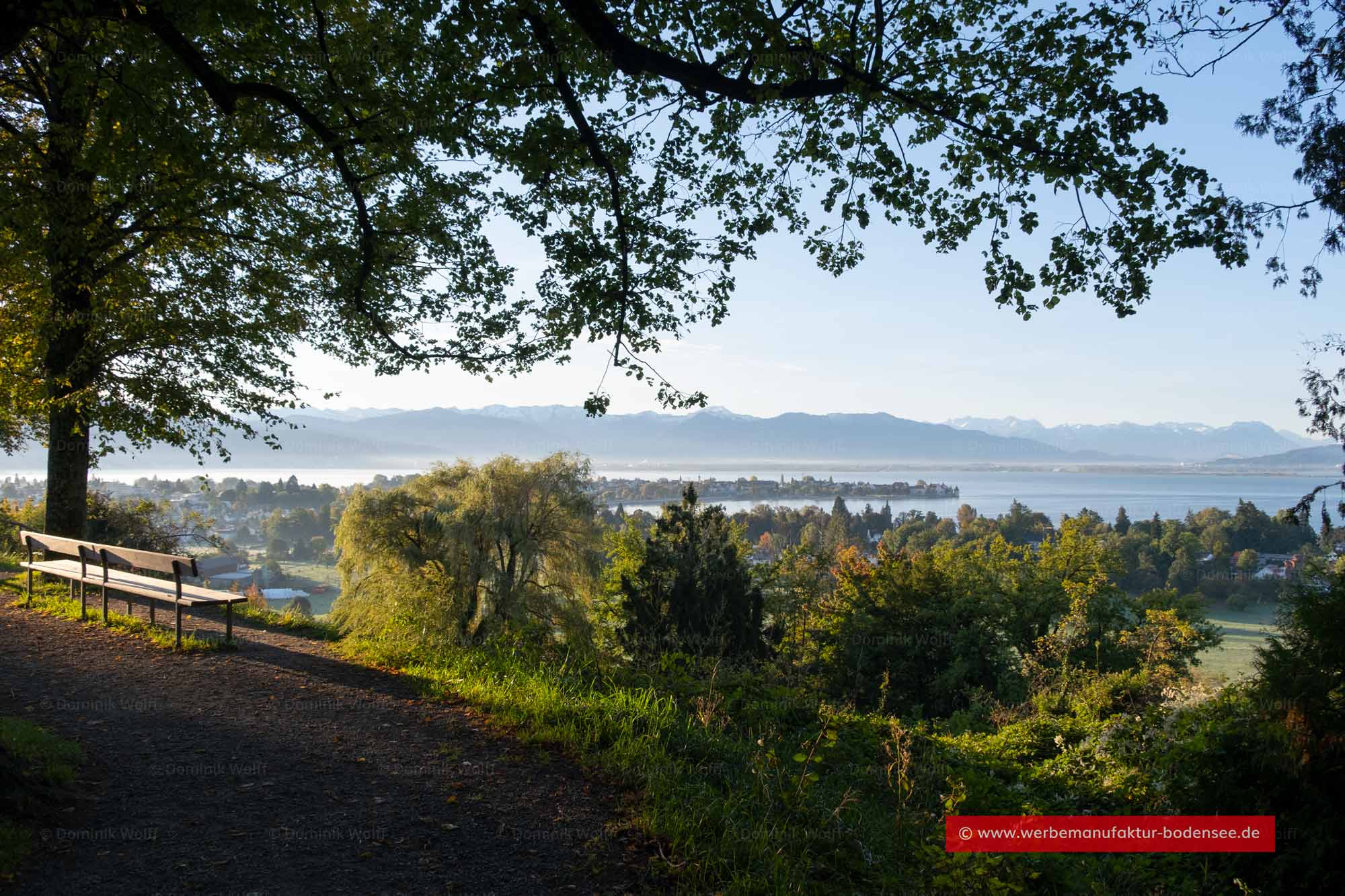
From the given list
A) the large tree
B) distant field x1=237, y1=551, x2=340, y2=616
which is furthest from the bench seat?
distant field x1=237, y1=551, x2=340, y2=616

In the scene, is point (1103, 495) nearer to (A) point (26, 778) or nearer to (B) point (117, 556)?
(B) point (117, 556)

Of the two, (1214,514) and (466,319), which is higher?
(466,319)

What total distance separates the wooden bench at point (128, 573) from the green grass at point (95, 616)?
0.30 feet

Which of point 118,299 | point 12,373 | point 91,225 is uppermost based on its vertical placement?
point 91,225

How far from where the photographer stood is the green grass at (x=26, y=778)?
10.9ft

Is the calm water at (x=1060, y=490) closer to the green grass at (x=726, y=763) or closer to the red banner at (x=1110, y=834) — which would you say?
the green grass at (x=726, y=763)

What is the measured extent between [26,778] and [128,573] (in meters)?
6.43

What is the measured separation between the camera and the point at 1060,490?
153 m

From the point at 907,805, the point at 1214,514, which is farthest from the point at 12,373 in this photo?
the point at 1214,514

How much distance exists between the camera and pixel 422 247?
29.6ft

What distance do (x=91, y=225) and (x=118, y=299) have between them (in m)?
1.40

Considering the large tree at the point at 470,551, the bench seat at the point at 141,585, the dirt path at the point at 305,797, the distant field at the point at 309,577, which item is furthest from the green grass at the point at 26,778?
the distant field at the point at 309,577

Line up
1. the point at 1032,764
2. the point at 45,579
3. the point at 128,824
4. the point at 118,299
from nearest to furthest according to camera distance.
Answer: the point at 128,824 < the point at 1032,764 < the point at 118,299 < the point at 45,579

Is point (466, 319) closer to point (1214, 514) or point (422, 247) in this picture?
point (422, 247)
